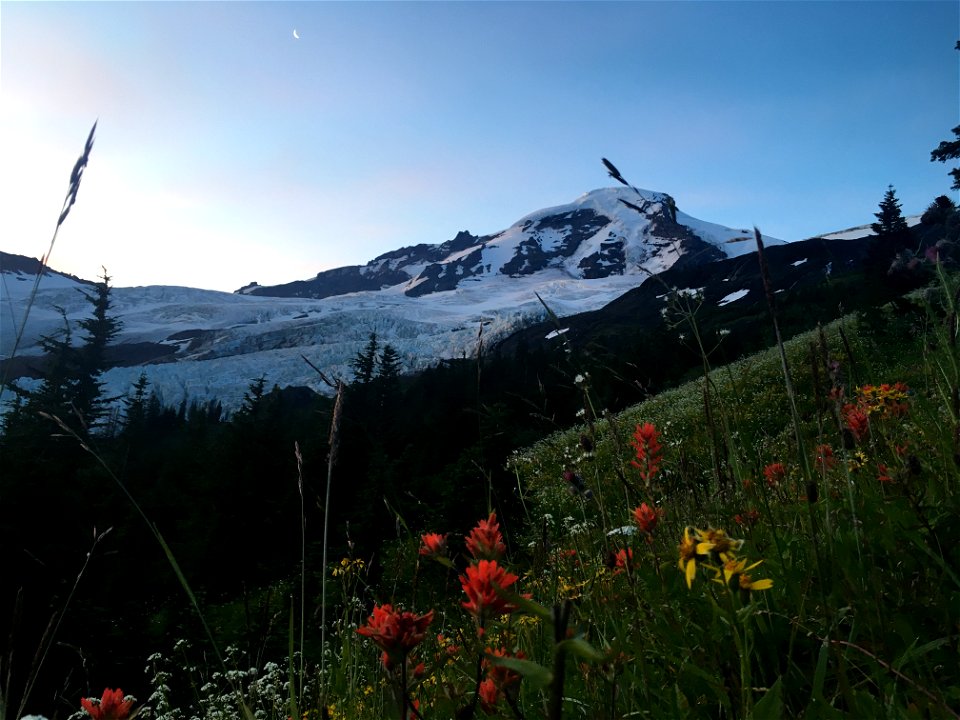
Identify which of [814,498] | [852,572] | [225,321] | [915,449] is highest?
[225,321]

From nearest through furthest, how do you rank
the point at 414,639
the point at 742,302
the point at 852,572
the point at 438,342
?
the point at 414,639
the point at 852,572
the point at 742,302
the point at 438,342

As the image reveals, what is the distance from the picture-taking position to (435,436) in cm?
1983

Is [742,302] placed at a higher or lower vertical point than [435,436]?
higher

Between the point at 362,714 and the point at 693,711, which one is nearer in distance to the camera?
the point at 693,711

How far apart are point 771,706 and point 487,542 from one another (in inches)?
24.6

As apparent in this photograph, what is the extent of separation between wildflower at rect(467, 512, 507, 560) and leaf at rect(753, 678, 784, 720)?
0.57 m

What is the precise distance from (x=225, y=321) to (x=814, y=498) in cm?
15164

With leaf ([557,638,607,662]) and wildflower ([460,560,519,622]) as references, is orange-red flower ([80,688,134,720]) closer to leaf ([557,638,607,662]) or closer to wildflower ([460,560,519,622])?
wildflower ([460,560,519,622])

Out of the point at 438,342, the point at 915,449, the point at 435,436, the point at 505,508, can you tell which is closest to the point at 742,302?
the point at 438,342

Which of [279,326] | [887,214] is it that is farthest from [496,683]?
[279,326]

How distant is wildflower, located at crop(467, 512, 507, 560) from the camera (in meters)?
1.28

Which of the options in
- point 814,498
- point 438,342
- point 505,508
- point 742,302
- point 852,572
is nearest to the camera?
point 814,498

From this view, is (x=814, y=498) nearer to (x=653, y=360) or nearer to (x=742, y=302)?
(x=653, y=360)

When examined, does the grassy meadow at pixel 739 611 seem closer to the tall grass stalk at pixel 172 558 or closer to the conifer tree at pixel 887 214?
the tall grass stalk at pixel 172 558
